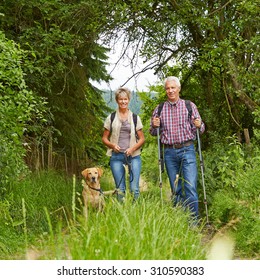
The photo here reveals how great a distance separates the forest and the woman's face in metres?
1.13

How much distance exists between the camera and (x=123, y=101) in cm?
786

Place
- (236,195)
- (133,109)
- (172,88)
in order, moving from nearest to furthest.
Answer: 1. (172,88)
2. (236,195)
3. (133,109)

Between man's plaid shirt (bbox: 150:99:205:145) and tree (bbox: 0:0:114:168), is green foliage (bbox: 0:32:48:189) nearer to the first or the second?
tree (bbox: 0:0:114:168)

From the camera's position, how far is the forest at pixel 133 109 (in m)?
5.41

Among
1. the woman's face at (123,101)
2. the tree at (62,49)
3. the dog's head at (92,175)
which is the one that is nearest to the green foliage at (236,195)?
the dog's head at (92,175)

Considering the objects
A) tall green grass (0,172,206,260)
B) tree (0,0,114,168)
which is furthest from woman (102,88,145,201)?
tree (0,0,114,168)

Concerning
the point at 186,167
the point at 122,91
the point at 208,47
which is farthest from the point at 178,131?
the point at 208,47

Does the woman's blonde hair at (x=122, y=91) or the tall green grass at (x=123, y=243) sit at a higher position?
the woman's blonde hair at (x=122, y=91)

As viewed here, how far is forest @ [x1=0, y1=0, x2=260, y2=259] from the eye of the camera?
541 cm

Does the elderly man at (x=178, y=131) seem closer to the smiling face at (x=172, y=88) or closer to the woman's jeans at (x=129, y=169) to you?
the smiling face at (x=172, y=88)

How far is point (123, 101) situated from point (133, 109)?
3672 millimetres

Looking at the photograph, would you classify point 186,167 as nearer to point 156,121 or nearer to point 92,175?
point 156,121

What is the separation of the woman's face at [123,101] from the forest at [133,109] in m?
1.13

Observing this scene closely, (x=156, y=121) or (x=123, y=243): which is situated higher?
(x=156, y=121)
